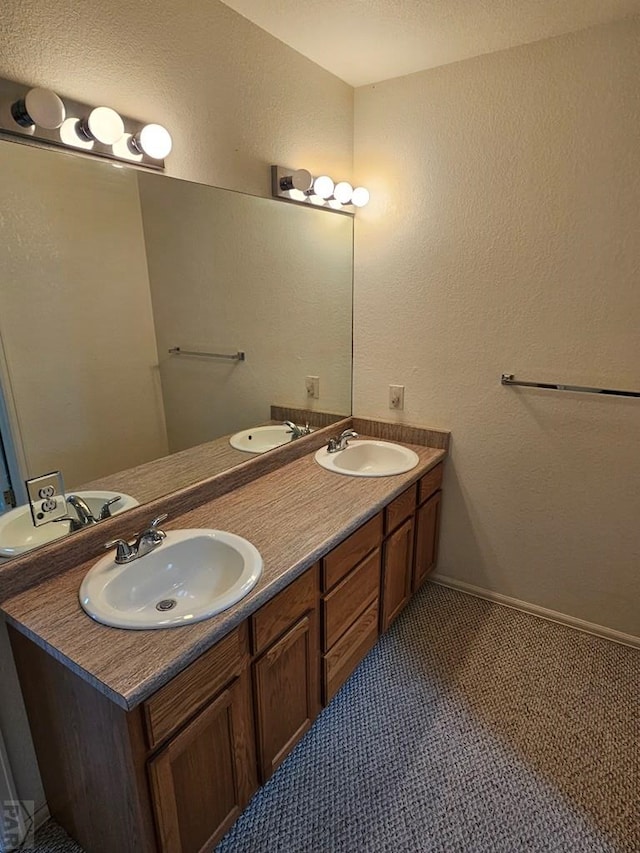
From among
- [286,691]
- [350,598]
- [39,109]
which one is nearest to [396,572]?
[350,598]

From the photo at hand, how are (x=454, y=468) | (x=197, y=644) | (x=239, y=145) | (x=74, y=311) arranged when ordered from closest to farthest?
(x=197, y=644)
(x=74, y=311)
(x=239, y=145)
(x=454, y=468)

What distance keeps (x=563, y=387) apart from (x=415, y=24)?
144 cm

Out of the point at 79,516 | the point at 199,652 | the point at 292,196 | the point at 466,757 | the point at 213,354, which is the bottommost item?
the point at 466,757

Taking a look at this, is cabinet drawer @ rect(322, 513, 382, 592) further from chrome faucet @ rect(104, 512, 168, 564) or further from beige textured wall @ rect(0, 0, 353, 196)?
beige textured wall @ rect(0, 0, 353, 196)

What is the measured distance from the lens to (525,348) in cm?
203

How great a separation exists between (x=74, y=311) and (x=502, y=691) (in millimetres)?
2012

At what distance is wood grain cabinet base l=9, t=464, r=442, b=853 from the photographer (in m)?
1.03

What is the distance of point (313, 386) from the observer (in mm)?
2332

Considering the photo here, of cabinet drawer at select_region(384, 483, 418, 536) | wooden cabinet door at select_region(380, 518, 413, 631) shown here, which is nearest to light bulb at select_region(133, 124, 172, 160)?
cabinet drawer at select_region(384, 483, 418, 536)

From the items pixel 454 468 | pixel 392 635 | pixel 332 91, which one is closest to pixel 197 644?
Result: pixel 392 635

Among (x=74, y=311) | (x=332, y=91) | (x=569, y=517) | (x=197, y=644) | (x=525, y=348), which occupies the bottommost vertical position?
(x=569, y=517)

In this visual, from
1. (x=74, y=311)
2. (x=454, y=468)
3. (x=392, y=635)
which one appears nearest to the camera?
(x=74, y=311)

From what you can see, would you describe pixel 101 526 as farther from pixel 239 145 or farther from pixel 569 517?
pixel 569 517

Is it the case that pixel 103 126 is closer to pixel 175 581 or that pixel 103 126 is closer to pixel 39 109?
pixel 39 109
